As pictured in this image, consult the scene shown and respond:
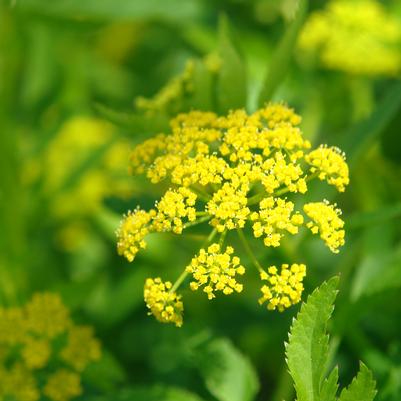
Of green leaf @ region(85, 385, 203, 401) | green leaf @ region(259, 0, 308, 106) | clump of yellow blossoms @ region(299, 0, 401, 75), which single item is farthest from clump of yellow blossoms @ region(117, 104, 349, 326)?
clump of yellow blossoms @ region(299, 0, 401, 75)

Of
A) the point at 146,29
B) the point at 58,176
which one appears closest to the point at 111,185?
the point at 58,176

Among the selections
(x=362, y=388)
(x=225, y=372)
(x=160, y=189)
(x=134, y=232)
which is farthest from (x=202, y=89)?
(x=160, y=189)

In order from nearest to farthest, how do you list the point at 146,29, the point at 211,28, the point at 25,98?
the point at 211,28 → the point at 25,98 → the point at 146,29

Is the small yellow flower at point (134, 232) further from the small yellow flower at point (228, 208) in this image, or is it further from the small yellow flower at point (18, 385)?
the small yellow flower at point (18, 385)

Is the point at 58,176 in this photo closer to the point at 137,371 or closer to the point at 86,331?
the point at 137,371

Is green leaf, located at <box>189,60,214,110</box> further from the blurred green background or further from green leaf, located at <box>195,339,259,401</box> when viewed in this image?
green leaf, located at <box>195,339,259,401</box>

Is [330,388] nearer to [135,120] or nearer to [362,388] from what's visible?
[362,388]
